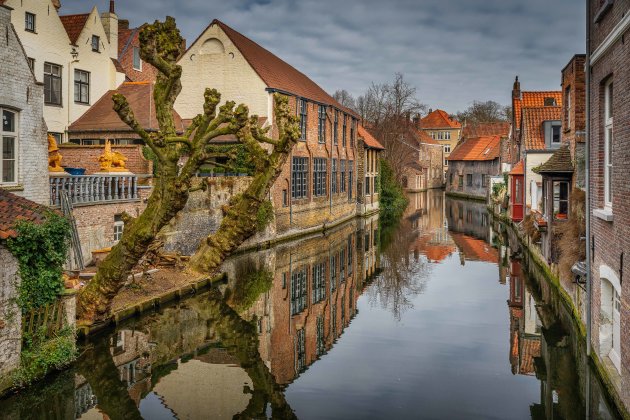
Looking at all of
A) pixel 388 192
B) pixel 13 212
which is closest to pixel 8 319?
pixel 13 212

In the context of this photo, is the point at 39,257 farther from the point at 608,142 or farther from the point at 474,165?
the point at 474,165

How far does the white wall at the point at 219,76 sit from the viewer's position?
26.7 m

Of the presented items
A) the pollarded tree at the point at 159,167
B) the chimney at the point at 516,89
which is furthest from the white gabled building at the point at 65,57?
the chimney at the point at 516,89

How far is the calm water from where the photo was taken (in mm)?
8797

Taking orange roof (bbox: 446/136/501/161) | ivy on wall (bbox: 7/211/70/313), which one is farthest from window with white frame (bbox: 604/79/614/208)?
orange roof (bbox: 446/136/501/161)

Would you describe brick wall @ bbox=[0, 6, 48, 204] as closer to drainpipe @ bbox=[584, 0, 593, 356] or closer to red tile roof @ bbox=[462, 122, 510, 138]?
drainpipe @ bbox=[584, 0, 593, 356]

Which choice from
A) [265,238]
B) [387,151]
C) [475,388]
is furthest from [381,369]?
[387,151]

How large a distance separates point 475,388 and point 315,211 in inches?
836

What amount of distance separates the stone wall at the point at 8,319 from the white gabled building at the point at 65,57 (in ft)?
52.1

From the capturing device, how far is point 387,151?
5272cm

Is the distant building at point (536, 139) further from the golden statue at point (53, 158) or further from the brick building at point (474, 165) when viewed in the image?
the brick building at point (474, 165)

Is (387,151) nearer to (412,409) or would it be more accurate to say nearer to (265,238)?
(265,238)

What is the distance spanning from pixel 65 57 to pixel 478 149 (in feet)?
152

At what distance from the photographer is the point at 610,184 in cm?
905
